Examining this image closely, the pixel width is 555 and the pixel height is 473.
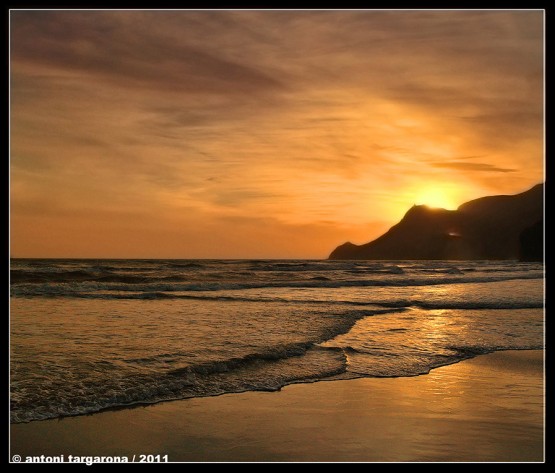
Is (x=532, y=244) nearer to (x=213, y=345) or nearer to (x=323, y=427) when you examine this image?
(x=213, y=345)

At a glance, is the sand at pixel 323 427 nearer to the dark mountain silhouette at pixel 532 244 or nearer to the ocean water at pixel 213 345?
the ocean water at pixel 213 345

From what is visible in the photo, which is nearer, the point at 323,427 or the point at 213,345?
the point at 323,427

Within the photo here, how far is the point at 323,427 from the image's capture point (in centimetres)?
617

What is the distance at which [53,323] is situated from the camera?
13641 millimetres

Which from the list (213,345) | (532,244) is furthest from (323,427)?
(532,244)

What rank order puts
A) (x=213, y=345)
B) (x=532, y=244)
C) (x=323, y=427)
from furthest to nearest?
1. (x=532, y=244)
2. (x=213, y=345)
3. (x=323, y=427)

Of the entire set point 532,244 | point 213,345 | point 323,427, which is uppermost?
point 532,244

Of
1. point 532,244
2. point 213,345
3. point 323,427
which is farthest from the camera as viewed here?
point 532,244

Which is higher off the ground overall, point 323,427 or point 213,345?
point 213,345

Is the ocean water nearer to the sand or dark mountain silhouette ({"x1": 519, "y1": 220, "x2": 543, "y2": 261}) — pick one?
the sand

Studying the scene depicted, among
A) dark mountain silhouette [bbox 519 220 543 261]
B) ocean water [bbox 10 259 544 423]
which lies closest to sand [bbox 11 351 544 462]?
ocean water [bbox 10 259 544 423]

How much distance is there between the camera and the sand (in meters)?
5.47
